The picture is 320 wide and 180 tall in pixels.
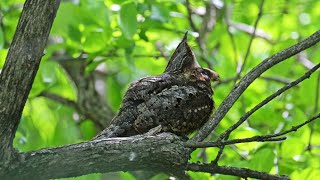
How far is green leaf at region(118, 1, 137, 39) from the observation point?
13.5 feet

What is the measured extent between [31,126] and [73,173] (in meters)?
1.40

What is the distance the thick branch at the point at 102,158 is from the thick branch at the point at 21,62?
0.39 feet

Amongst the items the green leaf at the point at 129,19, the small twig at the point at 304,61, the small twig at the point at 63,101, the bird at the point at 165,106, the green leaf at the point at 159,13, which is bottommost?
the small twig at the point at 63,101

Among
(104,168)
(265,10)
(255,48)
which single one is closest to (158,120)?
(104,168)

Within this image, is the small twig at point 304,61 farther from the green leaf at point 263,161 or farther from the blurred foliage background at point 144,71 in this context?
the green leaf at point 263,161

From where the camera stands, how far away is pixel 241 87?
10.3ft

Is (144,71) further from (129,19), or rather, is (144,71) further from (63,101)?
(129,19)

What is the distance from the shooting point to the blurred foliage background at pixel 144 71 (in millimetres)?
4113

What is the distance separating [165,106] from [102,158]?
72cm

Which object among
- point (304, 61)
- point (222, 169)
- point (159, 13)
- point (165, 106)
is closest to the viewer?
point (222, 169)

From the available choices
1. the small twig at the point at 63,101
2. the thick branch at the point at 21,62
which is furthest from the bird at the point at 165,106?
the small twig at the point at 63,101

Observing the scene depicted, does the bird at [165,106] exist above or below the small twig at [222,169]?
above

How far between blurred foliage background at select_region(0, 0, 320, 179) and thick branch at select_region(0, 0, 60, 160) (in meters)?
0.79

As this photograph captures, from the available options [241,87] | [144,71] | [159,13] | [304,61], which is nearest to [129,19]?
[159,13]
